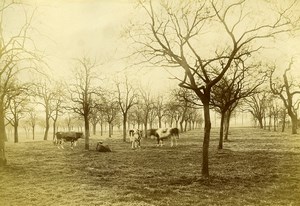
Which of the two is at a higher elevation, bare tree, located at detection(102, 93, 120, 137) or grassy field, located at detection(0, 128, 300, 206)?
bare tree, located at detection(102, 93, 120, 137)

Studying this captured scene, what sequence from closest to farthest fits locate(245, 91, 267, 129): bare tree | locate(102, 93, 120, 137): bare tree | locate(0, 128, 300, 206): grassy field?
locate(0, 128, 300, 206): grassy field < locate(102, 93, 120, 137): bare tree < locate(245, 91, 267, 129): bare tree

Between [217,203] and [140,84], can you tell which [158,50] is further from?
[140,84]

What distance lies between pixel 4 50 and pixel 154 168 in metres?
10.5

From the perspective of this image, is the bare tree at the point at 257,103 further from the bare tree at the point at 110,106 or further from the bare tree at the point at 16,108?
the bare tree at the point at 16,108

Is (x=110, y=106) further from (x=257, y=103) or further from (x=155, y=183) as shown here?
(x=155, y=183)

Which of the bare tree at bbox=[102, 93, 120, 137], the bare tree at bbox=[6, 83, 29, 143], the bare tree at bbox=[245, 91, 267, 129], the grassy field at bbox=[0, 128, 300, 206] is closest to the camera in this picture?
the grassy field at bbox=[0, 128, 300, 206]

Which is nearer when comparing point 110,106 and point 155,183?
point 155,183

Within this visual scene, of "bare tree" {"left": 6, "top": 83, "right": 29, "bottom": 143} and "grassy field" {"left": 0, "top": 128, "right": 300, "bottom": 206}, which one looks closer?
"grassy field" {"left": 0, "top": 128, "right": 300, "bottom": 206}

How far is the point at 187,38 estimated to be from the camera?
47.5 ft

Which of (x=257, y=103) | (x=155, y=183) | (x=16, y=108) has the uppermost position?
(x=257, y=103)

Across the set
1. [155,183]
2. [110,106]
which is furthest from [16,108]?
[155,183]

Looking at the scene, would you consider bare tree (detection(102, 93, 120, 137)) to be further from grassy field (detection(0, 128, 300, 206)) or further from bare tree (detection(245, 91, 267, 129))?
bare tree (detection(245, 91, 267, 129))

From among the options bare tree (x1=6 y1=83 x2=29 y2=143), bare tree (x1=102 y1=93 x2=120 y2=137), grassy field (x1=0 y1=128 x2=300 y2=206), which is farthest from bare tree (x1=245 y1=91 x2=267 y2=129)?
grassy field (x1=0 y1=128 x2=300 y2=206)

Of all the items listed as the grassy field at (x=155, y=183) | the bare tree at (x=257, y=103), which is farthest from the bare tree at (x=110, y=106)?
the bare tree at (x=257, y=103)
